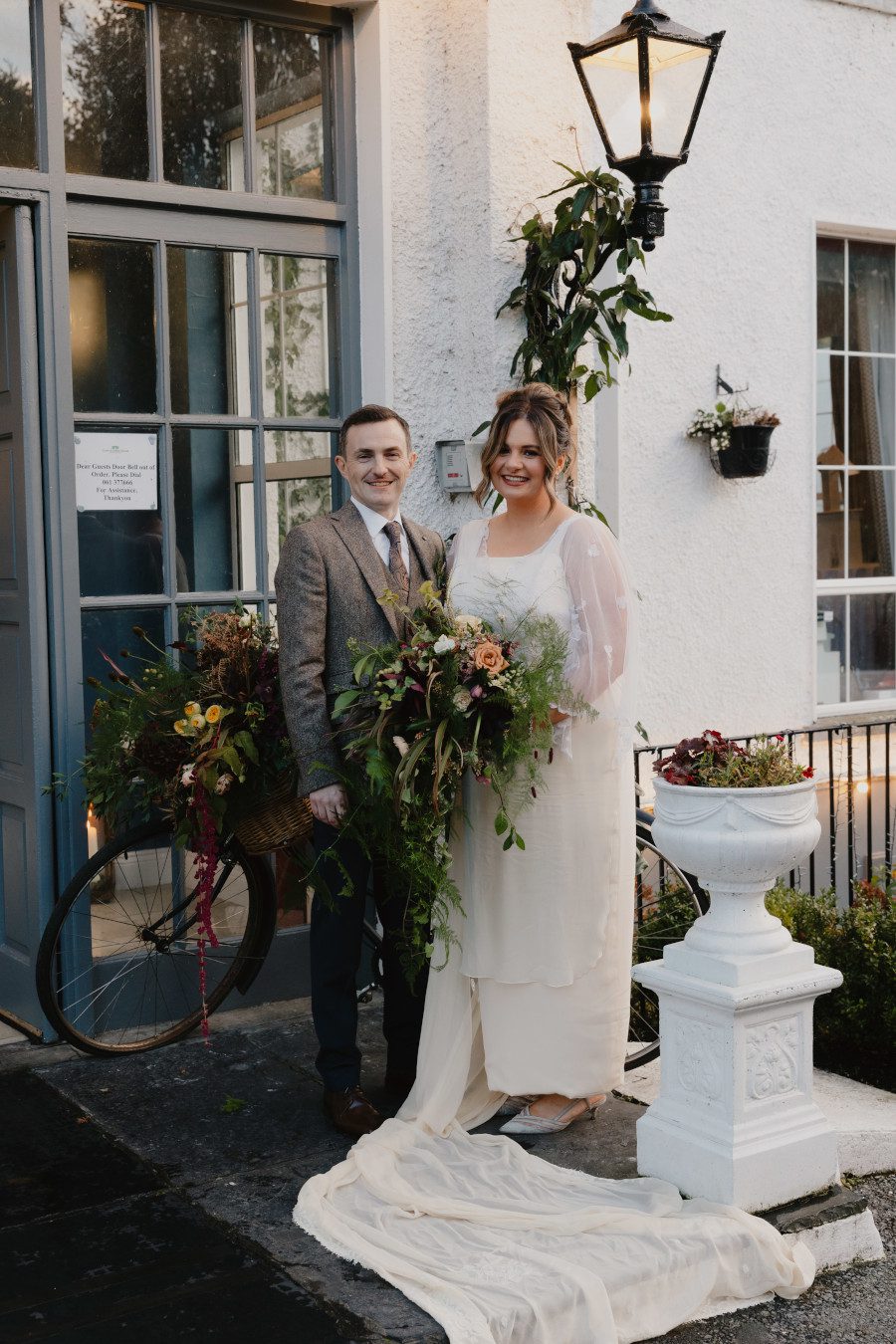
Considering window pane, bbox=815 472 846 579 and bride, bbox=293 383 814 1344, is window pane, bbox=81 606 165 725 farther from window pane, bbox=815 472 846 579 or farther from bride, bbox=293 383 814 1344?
window pane, bbox=815 472 846 579

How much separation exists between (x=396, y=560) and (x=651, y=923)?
1.77m

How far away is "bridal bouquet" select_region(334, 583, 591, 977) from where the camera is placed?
12.5ft

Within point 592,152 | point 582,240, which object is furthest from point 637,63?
point 592,152

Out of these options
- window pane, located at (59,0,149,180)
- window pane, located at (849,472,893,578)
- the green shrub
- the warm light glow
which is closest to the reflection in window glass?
window pane, located at (849,472,893,578)

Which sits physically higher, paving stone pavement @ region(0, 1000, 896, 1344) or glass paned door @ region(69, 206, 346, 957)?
glass paned door @ region(69, 206, 346, 957)

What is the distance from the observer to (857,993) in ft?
16.0

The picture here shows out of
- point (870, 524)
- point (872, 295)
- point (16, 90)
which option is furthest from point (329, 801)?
point (872, 295)

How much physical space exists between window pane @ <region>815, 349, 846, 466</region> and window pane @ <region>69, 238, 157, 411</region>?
3.88 meters

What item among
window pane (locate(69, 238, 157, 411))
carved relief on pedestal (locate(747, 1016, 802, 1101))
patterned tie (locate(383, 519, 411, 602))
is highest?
window pane (locate(69, 238, 157, 411))

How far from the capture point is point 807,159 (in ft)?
23.7

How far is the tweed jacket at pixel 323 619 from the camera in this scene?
405 centimetres

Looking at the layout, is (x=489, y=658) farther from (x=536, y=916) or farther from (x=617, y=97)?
(x=617, y=97)

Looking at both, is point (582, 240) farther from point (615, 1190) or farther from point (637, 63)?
point (615, 1190)

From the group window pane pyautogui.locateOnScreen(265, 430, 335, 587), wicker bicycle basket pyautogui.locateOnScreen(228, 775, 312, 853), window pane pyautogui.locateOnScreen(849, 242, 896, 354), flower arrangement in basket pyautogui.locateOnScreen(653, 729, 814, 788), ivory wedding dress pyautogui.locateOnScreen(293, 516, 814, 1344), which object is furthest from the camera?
window pane pyautogui.locateOnScreen(849, 242, 896, 354)
